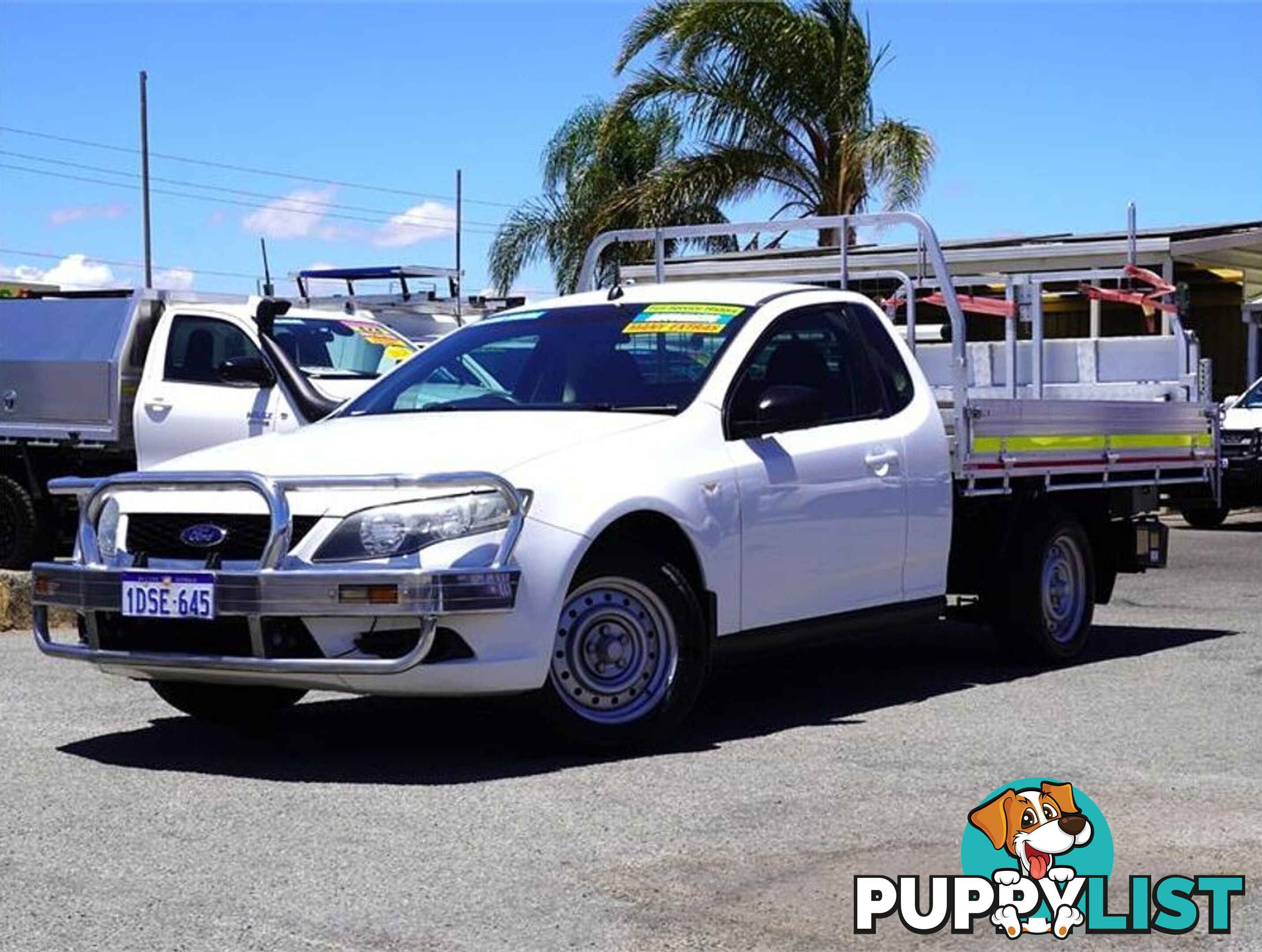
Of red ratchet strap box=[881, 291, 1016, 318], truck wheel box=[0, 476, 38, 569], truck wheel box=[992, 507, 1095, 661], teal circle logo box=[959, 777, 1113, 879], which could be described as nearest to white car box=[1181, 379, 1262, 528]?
red ratchet strap box=[881, 291, 1016, 318]

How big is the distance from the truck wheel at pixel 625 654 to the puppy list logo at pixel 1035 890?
176 centimetres

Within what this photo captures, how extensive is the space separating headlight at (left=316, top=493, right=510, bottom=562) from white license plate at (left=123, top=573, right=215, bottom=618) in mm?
417

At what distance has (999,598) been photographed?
32.4 ft

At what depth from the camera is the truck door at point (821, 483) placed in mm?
8125

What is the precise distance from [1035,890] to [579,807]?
5.59ft

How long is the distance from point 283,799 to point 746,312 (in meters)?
2.98

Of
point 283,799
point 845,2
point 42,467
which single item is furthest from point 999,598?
point 845,2

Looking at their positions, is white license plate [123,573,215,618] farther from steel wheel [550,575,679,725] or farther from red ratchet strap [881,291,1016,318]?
red ratchet strap [881,291,1016,318]

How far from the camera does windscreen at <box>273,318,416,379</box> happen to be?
16016 millimetres

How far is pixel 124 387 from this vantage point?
15.3 m

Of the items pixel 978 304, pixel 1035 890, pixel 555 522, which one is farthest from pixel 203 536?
pixel 978 304

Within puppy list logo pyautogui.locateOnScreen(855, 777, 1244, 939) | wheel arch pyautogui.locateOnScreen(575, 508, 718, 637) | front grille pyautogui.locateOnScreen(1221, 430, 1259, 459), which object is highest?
front grille pyautogui.locateOnScreen(1221, 430, 1259, 459)

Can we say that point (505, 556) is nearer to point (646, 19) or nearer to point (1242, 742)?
point (1242, 742)

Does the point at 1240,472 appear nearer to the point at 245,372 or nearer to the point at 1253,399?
the point at 1253,399
